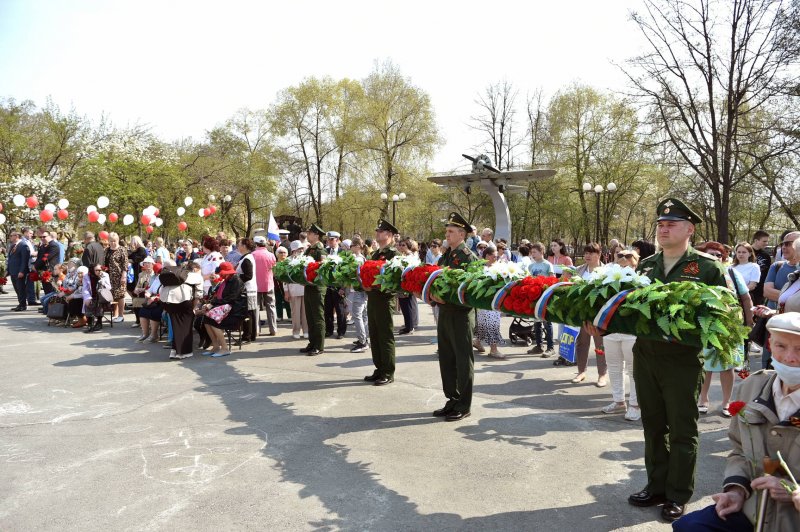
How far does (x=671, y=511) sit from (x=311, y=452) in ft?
9.68

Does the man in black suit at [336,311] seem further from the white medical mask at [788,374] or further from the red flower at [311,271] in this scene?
the white medical mask at [788,374]

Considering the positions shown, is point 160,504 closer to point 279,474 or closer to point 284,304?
Result: point 279,474

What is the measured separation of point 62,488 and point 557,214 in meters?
38.6

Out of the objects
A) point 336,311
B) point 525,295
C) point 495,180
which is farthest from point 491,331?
point 495,180

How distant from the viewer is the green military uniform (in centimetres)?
368

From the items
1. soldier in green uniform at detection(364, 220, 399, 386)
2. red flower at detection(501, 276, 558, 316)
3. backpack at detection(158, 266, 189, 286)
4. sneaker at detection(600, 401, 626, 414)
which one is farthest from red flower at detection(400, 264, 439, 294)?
backpack at detection(158, 266, 189, 286)

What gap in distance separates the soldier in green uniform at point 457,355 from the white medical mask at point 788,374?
344 cm

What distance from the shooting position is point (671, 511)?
3680mm

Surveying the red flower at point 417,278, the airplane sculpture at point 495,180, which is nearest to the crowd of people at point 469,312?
the red flower at point 417,278

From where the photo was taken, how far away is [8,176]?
3145 cm

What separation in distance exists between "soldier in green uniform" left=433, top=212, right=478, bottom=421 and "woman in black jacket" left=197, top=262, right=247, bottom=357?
442 cm

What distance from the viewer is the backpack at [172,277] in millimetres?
8781

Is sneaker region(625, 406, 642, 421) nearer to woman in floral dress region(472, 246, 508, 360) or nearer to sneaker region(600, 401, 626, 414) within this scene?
sneaker region(600, 401, 626, 414)

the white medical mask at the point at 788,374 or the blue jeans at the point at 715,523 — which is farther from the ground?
the white medical mask at the point at 788,374
